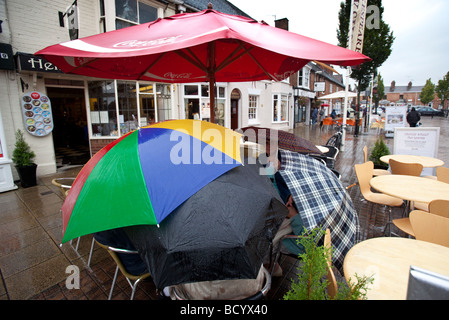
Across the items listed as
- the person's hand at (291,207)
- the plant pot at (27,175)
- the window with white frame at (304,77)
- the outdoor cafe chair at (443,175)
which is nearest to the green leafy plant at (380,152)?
the outdoor cafe chair at (443,175)

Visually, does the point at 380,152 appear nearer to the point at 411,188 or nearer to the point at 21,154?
the point at 411,188

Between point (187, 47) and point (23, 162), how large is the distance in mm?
6188

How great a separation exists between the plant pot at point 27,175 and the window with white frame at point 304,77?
2031 centimetres

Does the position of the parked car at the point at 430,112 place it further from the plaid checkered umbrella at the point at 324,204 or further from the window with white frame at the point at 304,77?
the plaid checkered umbrella at the point at 324,204

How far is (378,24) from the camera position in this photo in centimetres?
1244

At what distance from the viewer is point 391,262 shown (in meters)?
1.65

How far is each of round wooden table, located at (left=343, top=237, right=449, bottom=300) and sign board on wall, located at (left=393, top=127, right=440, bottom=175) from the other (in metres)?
5.05

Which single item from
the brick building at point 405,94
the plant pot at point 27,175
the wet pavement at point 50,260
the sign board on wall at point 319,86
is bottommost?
the wet pavement at point 50,260

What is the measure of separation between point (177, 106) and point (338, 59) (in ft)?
27.5

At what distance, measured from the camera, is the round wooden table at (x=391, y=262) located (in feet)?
4.66

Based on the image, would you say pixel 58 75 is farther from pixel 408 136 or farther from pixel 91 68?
pixel 408 136

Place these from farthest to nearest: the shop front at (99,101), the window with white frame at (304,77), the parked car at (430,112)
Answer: the parked car at (430,112), the window with white frame at (304,77), the shop front at (99,101)

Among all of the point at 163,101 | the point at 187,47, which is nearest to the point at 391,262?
the point at 187,47
